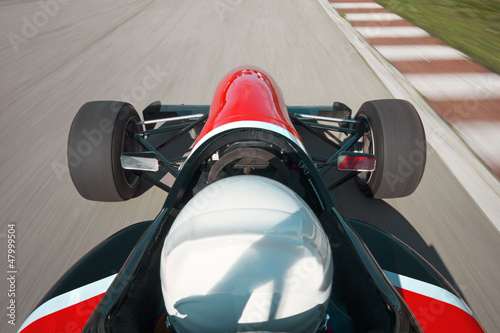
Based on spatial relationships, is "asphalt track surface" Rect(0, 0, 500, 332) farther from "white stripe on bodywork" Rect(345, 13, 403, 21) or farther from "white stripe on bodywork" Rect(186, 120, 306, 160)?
"white stripe on bodywork" Rect(186, 120, 306, 160)

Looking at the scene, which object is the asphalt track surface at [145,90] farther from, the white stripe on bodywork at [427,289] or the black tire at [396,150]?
the white stripe on bodywork at [427,289]

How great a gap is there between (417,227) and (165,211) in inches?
81.5

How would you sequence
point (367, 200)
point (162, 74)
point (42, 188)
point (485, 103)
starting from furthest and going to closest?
1. point (162, 74)
2. point (485, 103)
3. point (42, 188)
4. point (367, 200)

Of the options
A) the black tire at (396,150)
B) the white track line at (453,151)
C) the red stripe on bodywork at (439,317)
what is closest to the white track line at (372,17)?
the white track line at (453,151)

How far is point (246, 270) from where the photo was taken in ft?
2.78

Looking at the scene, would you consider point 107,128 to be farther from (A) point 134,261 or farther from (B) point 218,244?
(B) point 218,244

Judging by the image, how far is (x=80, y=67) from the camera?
5543 mm

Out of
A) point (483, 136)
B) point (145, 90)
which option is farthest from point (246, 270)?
point (145, 90)

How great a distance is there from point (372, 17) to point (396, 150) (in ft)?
20.9

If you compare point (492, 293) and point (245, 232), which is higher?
point (245, 232)

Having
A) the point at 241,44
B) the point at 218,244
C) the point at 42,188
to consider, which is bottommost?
the point at 42,188

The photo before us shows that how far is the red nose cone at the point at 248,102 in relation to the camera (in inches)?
A: 82.3

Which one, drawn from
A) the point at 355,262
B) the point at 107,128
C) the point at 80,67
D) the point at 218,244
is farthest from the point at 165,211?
the point at 80,67

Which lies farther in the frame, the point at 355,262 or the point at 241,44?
the point at 241,44
